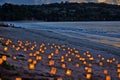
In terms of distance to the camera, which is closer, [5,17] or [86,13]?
[5,17]

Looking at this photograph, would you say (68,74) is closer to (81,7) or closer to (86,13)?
(86,13)

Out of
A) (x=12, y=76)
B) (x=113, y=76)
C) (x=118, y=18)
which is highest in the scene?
(x=12, y=76)

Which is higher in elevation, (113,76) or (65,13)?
(113,76)

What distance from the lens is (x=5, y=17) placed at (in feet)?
424

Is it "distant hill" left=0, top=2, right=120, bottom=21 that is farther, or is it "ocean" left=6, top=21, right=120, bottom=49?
"distant hill" left=0, top=2, right=120, bottom=21

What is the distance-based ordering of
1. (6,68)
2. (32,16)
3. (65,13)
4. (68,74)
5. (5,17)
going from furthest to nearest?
(65,13), (32,16), (5,17), (68,74), (6,68)

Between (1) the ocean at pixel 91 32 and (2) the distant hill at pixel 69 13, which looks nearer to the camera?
(1) the ocean at pixel 91 32

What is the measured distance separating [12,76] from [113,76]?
137 inches

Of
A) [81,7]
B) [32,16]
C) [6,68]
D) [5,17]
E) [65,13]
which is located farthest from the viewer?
[81,7]

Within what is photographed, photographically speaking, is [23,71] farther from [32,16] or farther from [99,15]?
[99,15]

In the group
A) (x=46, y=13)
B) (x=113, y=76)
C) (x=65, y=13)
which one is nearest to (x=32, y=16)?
(x=46, y=13)

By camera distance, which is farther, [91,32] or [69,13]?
[69,13]

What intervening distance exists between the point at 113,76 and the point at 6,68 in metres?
3.23

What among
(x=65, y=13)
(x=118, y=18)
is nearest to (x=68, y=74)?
(x=65, y=13)
